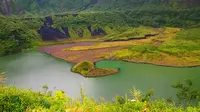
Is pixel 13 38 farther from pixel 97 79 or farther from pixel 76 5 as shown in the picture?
pixel 76 5

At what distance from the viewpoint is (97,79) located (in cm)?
4253

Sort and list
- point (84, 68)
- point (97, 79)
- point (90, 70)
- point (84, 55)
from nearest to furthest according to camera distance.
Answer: point (97, 79) → point (90, 70) → point (84, 68) → point (84, 55)

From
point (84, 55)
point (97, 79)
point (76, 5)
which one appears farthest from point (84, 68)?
point (76, 5)

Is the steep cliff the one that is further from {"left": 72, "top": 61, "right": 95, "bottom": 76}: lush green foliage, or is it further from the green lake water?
{"left": 72, "top": 61, "right": 95, "bottom": 76}: lush green foliage

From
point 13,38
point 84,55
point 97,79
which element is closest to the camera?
point 97,79

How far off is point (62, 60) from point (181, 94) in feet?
111

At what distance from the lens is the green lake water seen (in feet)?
114

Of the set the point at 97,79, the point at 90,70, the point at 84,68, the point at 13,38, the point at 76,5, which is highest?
the point at 76,5

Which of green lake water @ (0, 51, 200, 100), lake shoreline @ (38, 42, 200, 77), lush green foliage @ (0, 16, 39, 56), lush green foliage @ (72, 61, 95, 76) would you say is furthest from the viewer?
lush green foliage @ (0, 16, 39, 56)

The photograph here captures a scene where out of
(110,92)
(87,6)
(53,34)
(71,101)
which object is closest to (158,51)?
(110,92)

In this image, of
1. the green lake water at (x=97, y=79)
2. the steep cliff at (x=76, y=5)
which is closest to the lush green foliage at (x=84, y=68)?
the green lake water at (x=97, y=79)

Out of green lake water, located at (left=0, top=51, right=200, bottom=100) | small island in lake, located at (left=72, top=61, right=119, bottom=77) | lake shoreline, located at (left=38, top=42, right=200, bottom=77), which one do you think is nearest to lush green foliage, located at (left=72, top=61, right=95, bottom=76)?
small island in lake, located at (left=72, top=61, right=119, bottom=77)

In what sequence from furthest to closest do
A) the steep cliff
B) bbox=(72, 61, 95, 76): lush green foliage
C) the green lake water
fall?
the steep cliff, bbox=(72, 61, 95, 76): lush green foliage, the green lake water

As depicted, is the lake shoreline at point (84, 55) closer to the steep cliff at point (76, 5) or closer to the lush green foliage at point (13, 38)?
the lush green foliage at point (13, 38)
